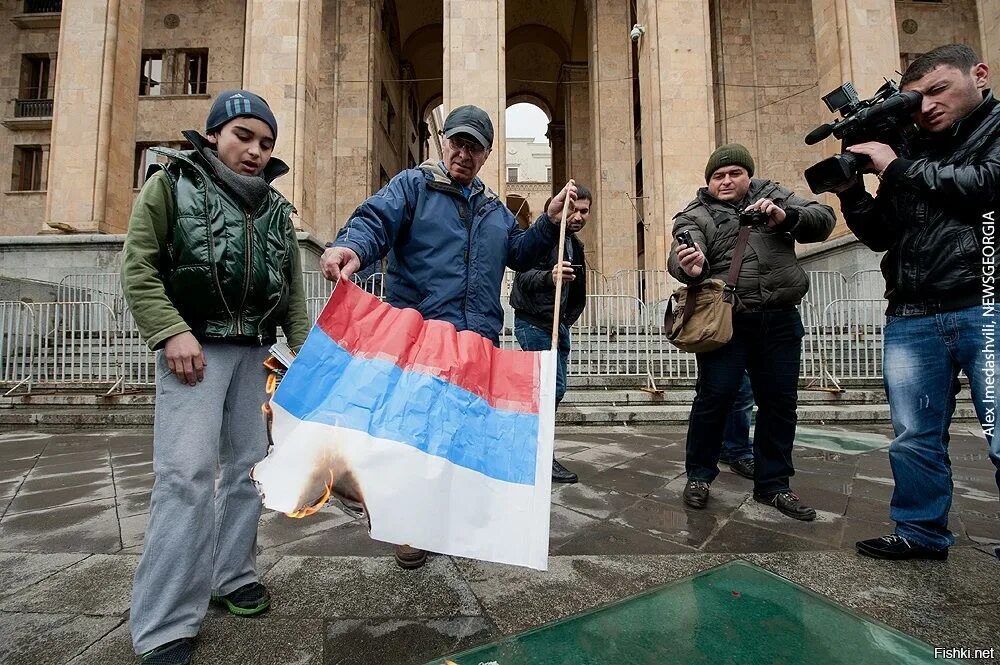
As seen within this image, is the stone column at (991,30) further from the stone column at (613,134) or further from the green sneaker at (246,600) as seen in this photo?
the green sneaker at (246,600)

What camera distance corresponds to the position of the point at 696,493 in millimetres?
2975

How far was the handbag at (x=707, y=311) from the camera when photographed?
2.73m

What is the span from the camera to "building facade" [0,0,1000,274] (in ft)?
35.2

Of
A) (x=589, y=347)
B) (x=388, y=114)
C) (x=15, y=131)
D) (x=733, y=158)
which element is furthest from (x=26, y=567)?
(x=15, y=131)

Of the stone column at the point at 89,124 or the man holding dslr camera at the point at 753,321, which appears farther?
the stone column at the point at 89,124

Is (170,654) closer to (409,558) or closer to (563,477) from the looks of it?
(409,558)

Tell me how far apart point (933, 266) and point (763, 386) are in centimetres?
108

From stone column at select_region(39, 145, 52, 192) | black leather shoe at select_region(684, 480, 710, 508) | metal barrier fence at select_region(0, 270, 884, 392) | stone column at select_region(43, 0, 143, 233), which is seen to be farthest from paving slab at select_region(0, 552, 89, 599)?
stone column at select_region(39, 145, 52, 192)

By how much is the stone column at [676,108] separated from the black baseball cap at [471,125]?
9180mm

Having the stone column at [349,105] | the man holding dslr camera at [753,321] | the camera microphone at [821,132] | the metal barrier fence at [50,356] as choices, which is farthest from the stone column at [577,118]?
the camera microphone at [821,132]

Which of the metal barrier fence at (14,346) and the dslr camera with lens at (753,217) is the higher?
the dslr camera with lens at (753,217)

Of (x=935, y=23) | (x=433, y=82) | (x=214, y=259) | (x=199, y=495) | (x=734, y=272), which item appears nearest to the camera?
(x=199, y=495)

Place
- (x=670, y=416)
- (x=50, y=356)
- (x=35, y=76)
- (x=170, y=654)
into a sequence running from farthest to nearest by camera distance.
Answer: (x=35, y=76) < (x=50, y=356) < (x=670, y=416) < (x=170, y=654)

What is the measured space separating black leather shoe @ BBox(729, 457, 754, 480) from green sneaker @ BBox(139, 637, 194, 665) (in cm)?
354
